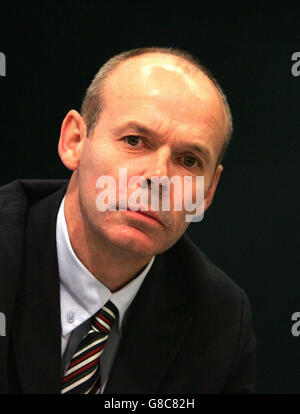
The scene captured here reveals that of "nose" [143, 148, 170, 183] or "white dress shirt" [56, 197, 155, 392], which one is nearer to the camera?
"nose" [143, 148, 170, 183]

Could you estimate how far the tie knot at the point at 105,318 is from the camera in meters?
1.52

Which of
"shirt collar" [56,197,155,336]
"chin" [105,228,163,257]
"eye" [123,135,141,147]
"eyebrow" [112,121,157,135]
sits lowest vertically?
"shirt collar" [56,197,155,336]

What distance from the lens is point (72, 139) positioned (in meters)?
1.58

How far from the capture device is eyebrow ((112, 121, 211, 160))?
1.41 m

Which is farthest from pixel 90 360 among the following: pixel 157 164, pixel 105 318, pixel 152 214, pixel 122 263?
pixel 157 164

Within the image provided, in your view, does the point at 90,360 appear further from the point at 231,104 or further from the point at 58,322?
the point at 231,104

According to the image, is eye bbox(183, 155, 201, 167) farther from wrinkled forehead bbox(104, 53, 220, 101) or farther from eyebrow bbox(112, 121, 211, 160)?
wrinkled forehead bbox(104, 53, 220, 101)

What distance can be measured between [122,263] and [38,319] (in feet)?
0.83

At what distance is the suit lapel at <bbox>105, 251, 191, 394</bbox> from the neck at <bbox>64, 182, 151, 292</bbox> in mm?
104

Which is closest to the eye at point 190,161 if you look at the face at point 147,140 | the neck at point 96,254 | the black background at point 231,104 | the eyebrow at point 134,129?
the face at point 147,140

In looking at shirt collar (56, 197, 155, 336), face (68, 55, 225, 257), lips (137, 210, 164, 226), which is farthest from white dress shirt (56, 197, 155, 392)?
lips (137, 210, 164, 226)

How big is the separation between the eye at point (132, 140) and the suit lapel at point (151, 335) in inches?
16.4

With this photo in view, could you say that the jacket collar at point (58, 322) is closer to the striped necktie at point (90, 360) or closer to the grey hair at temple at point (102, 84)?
the striped necktie at point (90, 360)

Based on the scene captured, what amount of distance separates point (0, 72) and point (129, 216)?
74cm
